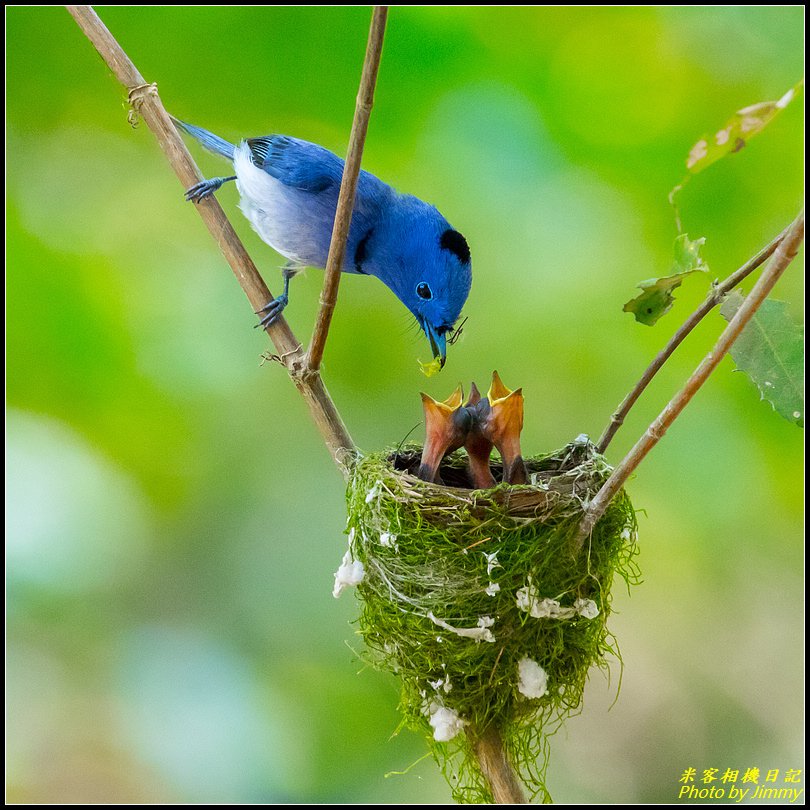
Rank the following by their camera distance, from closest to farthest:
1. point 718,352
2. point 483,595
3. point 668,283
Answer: point 718,352 < point 668,283 < point 483,595

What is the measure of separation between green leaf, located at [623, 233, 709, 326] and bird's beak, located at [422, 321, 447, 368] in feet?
2.44

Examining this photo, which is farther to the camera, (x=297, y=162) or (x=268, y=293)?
(x=297, y=162)

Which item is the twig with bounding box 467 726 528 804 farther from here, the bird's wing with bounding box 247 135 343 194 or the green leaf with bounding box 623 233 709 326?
the bird's wing with bounding box 247 135 343 194

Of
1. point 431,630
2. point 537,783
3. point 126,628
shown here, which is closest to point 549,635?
point 431,630

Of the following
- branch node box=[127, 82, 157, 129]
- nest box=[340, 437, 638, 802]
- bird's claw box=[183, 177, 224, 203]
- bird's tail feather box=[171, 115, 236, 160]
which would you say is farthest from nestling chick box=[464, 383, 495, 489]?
bird's tail feather box=[171, 115, 236, 160]

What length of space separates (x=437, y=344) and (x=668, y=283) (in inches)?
34.5

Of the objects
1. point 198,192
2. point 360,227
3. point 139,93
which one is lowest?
point 360,227

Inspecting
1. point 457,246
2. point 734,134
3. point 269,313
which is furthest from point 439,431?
point 734,134

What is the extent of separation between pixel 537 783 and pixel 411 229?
1512 mm

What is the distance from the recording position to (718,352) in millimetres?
1309

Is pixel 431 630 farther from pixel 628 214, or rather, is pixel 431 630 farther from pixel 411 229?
pixel 628 214

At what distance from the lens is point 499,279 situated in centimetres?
293

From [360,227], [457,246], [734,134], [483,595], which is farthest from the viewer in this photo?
[360,227]

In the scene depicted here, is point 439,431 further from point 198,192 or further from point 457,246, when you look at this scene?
point 198,192
